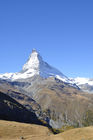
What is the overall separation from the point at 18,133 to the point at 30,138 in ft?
27.7

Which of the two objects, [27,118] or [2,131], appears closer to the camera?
[2,131]

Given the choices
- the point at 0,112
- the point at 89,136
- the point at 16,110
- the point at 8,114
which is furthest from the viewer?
the point at 16,110

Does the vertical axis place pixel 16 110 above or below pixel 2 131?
above

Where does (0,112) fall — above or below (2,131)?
above

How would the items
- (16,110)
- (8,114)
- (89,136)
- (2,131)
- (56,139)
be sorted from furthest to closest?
(16,110), (8,114), (2,131), (56,139), (89,136)

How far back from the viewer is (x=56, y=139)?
57.0 metres

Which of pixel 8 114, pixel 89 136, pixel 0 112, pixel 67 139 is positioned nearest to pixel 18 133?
pixel 67 139

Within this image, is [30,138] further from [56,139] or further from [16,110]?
[16,110]

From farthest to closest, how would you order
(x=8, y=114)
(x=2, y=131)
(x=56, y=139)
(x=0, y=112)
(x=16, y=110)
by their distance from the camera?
1. (x=16, y=110)
2. (x=8, y=114)
3. (x=0, y=112)
4. (x=2, y=131)
5. (x=56, y=139)

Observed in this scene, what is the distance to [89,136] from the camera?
174 feet

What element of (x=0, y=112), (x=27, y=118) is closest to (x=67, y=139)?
(x=0, y=112)

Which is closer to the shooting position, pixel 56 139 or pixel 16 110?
pixel 56 139

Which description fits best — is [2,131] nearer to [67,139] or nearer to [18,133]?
[18,133]

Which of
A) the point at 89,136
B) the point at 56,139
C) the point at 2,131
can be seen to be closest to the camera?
the point at 89,136
